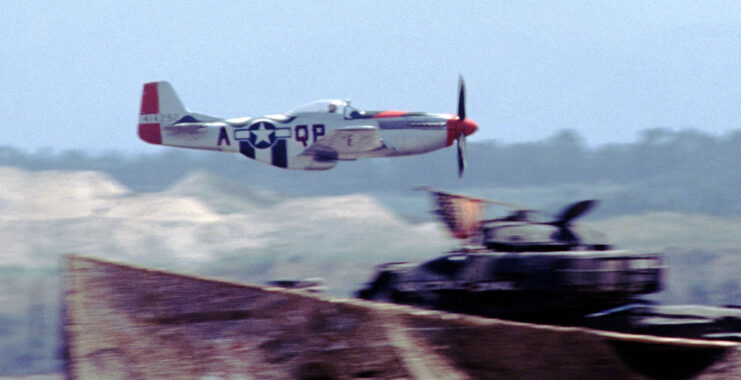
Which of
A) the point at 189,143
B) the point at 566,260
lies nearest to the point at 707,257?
the point at 189,143

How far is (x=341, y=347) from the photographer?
48.9 feet

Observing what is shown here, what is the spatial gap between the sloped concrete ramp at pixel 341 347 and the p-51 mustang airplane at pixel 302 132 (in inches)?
563

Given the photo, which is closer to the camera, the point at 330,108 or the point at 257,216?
the point at 330,108

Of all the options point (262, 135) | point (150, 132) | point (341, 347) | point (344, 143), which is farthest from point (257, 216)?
point (341, 347)

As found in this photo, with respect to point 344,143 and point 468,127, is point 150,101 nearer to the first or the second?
point 344,143

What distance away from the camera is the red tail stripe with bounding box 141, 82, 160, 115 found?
103ft

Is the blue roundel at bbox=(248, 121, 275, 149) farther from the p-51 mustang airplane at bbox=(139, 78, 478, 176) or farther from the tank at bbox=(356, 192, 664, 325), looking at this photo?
the tank at bbox=(356, 192, 664, 325)

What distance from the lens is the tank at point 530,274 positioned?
1973 cm

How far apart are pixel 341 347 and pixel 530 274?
19.6ft

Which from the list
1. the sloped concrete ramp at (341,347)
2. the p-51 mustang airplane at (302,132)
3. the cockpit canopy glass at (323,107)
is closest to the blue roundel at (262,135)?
the p-51 mustang airplane at (302,132)

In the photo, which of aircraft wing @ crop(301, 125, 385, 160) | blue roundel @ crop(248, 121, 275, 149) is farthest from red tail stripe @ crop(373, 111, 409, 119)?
blue roundel @ crop(248, 121, 275, 149)

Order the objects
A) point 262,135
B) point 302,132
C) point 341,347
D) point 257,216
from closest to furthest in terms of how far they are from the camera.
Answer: point 341,347
point 262,135
point 302,132
point 257,216

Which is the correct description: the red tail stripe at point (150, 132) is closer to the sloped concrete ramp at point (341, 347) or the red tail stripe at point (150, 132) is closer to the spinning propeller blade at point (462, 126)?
the spinning propeller blade at point (462, 126)

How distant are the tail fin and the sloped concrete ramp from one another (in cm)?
1555
